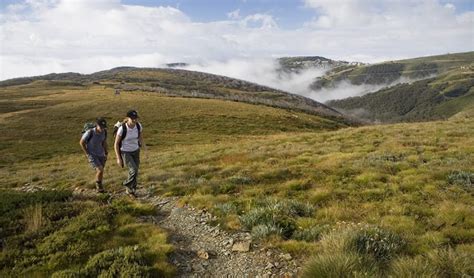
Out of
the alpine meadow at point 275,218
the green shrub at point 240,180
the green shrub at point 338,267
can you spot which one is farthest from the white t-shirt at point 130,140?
the green shrub at point 338,267

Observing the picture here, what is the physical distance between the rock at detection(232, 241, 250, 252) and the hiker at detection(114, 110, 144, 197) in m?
5.84

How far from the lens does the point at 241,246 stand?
773 cm

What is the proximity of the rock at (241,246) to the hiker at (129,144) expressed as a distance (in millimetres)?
5838

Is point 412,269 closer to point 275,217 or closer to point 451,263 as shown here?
point 451,263

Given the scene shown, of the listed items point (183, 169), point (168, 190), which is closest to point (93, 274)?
point (168, 190)

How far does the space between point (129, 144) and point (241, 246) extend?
6.41 meters

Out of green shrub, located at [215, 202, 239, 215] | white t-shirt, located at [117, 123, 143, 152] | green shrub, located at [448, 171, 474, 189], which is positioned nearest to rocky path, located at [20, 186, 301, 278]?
green shrub, located at [215, 202, 239, 215]

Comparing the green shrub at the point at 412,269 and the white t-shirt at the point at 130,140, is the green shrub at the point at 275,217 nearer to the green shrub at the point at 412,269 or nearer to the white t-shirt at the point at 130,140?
the green shrub at the point at 412,269

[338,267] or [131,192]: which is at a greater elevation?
[338,267]

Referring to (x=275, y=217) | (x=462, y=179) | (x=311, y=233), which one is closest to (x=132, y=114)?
(x=275, y=217)

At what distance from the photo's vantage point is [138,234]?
28.7ft

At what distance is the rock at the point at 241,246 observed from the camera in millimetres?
7642

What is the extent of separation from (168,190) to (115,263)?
6.21 metres

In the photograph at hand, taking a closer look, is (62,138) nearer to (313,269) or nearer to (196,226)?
(196,226)
